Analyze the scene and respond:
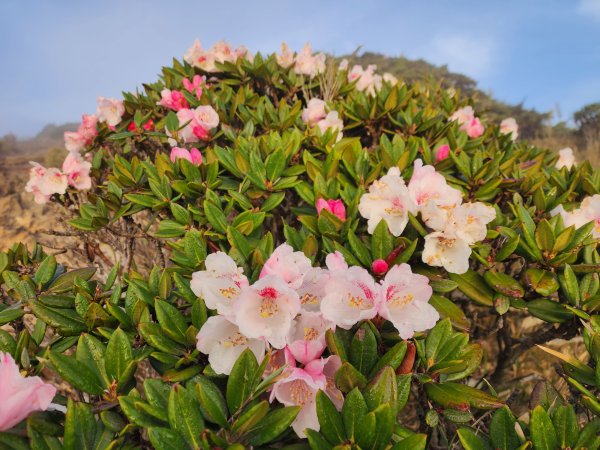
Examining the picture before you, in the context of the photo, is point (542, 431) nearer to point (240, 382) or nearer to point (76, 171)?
point (240, 382)

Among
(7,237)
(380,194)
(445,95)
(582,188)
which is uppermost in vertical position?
(445,95)

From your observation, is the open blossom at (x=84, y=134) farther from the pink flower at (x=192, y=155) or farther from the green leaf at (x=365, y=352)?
the green leaf at (x=365, y=352)

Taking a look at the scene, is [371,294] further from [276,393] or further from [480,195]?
[480,195]

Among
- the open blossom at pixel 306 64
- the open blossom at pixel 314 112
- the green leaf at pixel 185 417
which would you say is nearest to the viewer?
the green leaf at pixel 185 417

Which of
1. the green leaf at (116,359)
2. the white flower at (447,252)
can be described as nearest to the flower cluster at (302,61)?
the white flower at (447,252)

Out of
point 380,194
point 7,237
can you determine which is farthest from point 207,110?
point 7,237

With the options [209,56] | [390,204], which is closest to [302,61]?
[209,56]
